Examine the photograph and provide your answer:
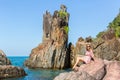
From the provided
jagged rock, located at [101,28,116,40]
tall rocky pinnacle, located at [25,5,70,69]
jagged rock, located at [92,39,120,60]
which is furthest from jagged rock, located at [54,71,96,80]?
tall rocky pinnacle, located at [25,5,70,69]

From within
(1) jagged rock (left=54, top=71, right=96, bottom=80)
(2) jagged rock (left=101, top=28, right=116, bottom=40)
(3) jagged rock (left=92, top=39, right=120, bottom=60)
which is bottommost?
(1) jagged rock (left=54, top=71, right=96, bottom=80)

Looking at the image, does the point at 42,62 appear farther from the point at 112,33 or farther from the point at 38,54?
the point at 112,33

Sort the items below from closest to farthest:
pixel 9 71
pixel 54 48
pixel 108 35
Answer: pixel 9 71
pixel 108 35
pixel 54 48

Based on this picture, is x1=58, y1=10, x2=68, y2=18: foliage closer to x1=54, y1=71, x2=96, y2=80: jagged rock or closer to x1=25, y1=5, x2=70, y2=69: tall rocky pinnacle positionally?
x1=25, y1=5, x2=70, y2=69: tall rocky pinnacle

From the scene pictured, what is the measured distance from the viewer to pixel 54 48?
10750 centimetres

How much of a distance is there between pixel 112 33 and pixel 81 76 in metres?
63.8

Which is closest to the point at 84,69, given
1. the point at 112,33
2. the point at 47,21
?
the point at 112,33

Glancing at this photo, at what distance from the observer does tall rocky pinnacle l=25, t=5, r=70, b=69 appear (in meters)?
107

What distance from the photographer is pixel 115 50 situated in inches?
3317

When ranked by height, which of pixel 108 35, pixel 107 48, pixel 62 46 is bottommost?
pixel 107 48

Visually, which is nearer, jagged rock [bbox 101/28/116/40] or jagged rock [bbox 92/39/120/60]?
jagged rock [bbox 92/39/120/60]

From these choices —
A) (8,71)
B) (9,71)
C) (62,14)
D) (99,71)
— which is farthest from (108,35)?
(99,71)

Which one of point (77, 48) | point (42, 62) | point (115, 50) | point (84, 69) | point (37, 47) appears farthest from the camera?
point (37, 47)

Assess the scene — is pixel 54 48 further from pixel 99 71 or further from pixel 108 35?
pixel 99 71
